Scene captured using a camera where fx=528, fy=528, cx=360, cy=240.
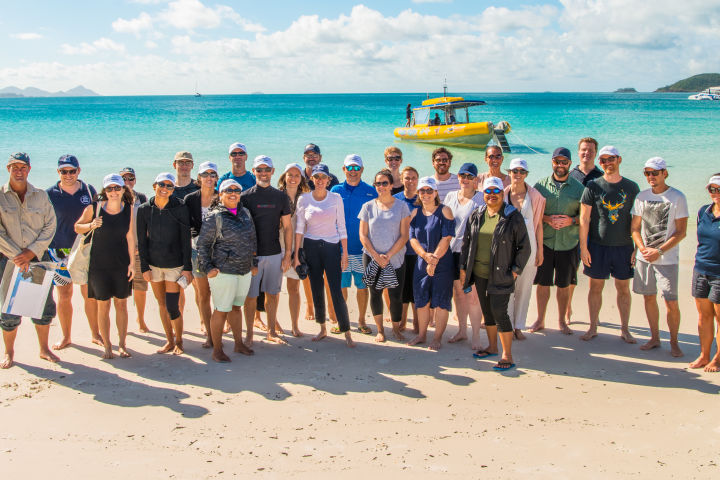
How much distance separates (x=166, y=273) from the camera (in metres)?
4.86

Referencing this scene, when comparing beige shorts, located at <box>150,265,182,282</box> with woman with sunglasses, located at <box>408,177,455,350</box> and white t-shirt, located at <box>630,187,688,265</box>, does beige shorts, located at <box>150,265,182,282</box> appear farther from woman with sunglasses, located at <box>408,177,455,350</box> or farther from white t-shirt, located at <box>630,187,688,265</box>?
white t-shirt, located at <box>630,187,688,265</box>

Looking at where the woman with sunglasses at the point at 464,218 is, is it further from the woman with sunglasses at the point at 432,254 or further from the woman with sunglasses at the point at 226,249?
the woman with sunglasses at the point at 226,249

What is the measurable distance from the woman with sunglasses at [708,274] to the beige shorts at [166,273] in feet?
15.0

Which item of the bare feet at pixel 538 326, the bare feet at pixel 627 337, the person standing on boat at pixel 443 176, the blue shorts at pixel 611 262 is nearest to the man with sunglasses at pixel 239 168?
the person standing on boat at pixel 443 176

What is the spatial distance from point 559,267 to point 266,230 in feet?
9.92

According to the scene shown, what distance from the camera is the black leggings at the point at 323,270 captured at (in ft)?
17.3

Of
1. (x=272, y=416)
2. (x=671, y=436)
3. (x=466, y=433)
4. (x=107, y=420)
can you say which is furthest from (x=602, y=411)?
(x=107, y=420)

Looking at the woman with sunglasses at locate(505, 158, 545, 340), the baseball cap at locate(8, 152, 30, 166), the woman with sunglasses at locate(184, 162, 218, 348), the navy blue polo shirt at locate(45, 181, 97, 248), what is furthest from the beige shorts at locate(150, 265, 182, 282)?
the woman with sunglasses at locate(505, 158, 545, 340)

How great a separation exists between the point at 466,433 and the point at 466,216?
2.11m

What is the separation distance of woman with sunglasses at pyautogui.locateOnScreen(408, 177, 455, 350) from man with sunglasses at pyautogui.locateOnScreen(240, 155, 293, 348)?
1259 mm

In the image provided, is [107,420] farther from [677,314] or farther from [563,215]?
[677,314]

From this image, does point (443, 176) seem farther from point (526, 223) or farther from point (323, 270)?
point (323, 270)

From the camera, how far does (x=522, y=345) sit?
5289 mm

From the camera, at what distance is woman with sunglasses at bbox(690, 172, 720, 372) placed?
4367mm
